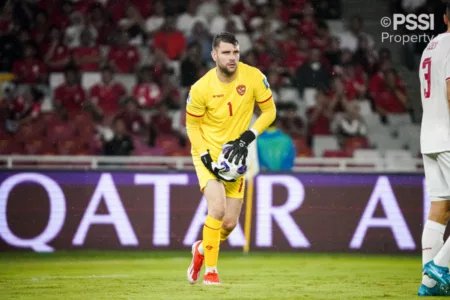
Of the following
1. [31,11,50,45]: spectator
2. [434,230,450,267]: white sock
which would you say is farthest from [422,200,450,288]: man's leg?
[31,11,50,45]: spectator

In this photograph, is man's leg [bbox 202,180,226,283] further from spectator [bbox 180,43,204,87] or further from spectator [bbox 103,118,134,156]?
spectator [bbox 180,43,204,87]

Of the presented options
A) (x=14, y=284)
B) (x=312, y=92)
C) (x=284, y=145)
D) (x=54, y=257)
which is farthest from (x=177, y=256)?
(x=312, y=92)

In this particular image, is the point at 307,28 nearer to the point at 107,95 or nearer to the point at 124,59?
the point at 124,59

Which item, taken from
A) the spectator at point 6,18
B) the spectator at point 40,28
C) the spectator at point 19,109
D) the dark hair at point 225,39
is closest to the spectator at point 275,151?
the spectator at point 19,109

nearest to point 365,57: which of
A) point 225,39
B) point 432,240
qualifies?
point 225,39

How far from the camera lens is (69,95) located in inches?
654

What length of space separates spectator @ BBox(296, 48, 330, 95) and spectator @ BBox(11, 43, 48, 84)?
477 centimetres

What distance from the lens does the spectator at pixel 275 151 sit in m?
13.8

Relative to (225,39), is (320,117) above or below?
below

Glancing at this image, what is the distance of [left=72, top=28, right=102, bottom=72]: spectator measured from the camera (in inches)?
682

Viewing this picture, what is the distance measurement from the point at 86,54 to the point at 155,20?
63.2 inches

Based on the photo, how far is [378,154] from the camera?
50.8 feet

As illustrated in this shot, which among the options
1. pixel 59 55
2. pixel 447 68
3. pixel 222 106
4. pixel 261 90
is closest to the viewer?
pixel 447 68

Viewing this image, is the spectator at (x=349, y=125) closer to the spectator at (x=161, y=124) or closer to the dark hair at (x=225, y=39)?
the spectator at (x=161, y=124)
